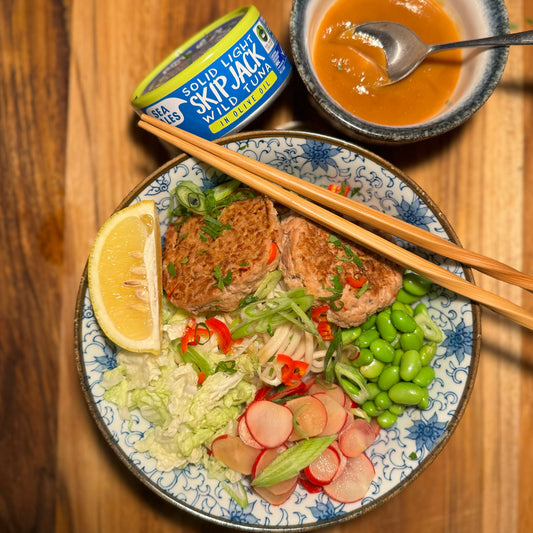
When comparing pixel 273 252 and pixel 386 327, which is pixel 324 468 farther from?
pixel 273 252

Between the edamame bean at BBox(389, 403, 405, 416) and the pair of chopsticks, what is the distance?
65 centimetres

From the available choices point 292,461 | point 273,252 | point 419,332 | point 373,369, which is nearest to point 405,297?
point 419,332

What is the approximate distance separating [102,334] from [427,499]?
199 centimetres

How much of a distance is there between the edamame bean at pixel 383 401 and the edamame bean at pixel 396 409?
0.09 ft

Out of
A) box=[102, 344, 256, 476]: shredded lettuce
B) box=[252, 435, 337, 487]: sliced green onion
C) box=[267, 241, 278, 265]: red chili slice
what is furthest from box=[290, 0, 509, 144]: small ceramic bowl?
box=[252, 435, 337, 487]: sliced green onion

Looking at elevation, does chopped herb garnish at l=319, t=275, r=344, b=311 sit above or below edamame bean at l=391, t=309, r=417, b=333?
above

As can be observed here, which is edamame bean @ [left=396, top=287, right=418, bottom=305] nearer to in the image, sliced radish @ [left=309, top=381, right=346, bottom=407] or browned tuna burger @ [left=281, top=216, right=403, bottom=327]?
browned tuna burger @ [left=281, top=216, right=403, bottom=327]

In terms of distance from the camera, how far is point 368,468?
2.39 meters

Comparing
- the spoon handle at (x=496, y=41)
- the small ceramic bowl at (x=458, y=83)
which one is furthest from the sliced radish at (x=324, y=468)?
the spoon handle at (x=496, y=41)

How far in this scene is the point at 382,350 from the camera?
243cm

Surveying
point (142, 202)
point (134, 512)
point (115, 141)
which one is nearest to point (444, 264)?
point (142, 202)

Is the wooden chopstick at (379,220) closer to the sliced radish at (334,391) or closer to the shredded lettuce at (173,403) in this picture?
the sliced radish at (334,391)

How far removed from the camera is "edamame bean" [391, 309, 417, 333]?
7.85ft

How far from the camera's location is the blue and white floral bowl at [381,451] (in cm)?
230
